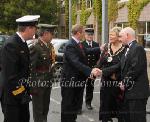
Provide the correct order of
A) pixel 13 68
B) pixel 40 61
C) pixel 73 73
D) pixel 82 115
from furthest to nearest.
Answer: pixel 82 115 → pixel 73 73 → pixel 40 61 → pixel 13 68

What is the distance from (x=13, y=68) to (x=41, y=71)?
2474 millimetres

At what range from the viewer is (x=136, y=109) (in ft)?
23.6

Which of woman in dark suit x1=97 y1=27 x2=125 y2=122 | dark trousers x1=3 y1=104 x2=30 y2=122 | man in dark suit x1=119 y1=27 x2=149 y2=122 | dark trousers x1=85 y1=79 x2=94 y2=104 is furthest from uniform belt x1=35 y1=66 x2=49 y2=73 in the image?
dark trousers x1=85 y1=79 x2=94 y2=104

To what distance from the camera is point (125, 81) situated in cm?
734

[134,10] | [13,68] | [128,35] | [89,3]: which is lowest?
[13,68]

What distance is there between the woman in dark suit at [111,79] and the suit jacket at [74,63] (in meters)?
0.37

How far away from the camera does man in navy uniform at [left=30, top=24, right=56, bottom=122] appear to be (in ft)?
27.7

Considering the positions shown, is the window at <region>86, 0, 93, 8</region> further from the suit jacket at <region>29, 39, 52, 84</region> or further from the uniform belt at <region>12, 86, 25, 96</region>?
the uniform belt at <region>12, 86, 25, 96</region>

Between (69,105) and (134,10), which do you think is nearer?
(69,105)

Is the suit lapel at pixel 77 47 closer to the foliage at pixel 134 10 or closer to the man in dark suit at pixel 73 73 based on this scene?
the man in dark suit at pixel 73 73

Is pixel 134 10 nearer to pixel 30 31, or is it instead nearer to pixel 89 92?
pixel 89 92

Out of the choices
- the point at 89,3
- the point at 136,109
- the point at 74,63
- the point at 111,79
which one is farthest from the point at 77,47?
the point at 89,3

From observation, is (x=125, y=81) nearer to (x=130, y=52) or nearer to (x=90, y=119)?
(x=130, y=52)

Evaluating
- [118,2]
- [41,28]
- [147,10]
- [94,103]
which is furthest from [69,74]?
[118,2]
